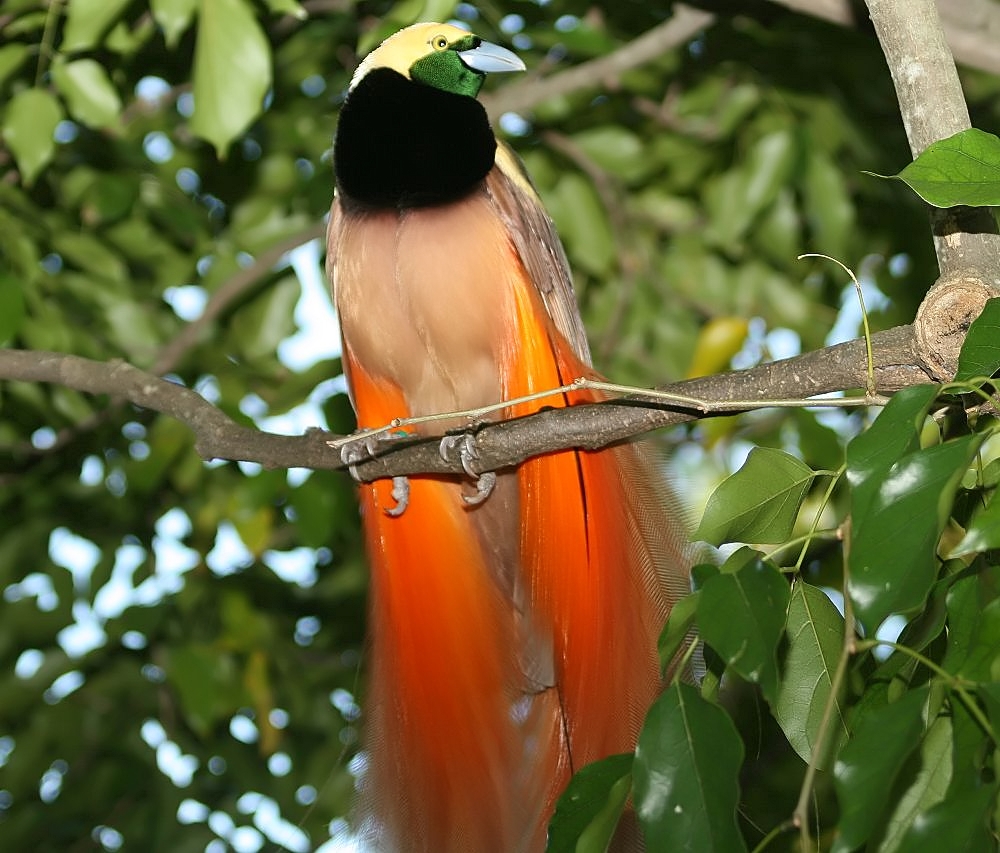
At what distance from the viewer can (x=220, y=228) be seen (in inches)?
150

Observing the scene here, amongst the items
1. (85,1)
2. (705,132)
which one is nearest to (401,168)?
(85,1)

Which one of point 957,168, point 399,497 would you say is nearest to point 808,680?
point 957,168

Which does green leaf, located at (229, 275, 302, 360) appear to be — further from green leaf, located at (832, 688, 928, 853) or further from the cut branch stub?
green leaf, located at (832, 688, 928, 853)

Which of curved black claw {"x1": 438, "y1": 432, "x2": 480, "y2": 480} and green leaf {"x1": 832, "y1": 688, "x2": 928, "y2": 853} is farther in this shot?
curved black claw {"x1": 438, "y1": 432, "x2": 480, "y2": 480}

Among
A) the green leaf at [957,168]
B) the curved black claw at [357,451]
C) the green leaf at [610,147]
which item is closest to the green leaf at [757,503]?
the green leaf at [957,168]

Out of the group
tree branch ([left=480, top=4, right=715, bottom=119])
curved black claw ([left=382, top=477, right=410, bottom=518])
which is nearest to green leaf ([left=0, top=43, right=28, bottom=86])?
tree branch ([left=480, top=4, right=715, bottom=119])

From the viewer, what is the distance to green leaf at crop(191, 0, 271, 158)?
7.65 feet

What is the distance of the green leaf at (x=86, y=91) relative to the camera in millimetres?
2568

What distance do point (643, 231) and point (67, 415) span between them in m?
1.98

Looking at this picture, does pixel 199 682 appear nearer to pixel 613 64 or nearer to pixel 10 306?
pixel 10 306

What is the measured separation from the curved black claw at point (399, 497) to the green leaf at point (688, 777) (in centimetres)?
163

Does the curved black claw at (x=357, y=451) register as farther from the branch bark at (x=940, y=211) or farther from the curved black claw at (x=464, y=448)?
Result: the branch bark at (x=940, y=211)

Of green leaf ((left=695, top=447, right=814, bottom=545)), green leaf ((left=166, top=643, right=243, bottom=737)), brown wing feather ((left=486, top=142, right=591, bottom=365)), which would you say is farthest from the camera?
green leaf ((left=166, top=643, right=243, bottom=737))

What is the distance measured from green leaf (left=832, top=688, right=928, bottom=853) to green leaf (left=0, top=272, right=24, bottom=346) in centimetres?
206
